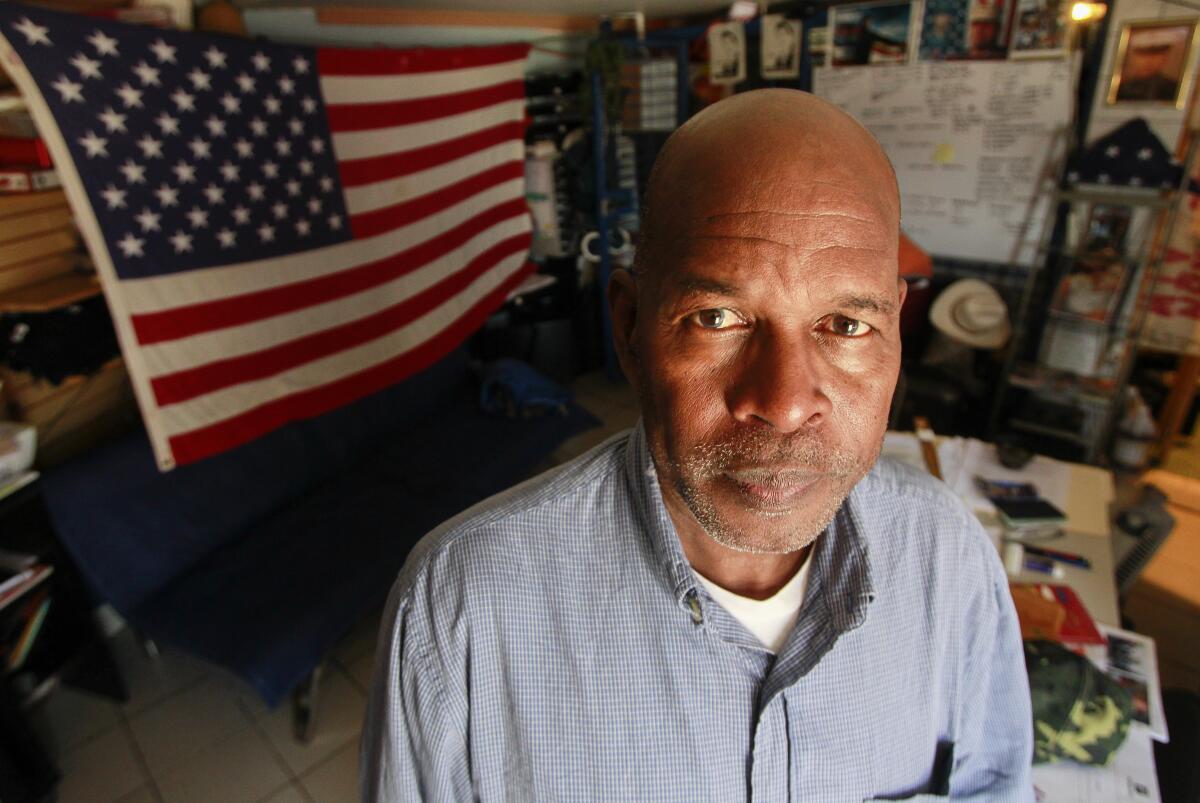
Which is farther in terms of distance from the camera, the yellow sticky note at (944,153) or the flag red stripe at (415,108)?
the yellow sticky note at (944,153)

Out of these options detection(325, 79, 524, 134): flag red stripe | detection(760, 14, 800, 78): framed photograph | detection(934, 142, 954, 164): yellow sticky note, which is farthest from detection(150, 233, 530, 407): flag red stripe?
detection(934, 142, 954, 164): yellow sticky note

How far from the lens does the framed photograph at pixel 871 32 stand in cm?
397

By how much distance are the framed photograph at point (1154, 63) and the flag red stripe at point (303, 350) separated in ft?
11.3

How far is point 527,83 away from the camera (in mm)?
4949

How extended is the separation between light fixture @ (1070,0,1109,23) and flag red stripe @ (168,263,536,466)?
3323mm

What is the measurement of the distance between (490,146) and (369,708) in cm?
346

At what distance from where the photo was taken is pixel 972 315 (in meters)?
3.83

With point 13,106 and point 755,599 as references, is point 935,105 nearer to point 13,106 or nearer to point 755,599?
point 755,599

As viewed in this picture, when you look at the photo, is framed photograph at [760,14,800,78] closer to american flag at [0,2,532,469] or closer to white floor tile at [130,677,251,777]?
american flag at [0,2,532,469]

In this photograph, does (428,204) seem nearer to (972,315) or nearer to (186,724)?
(186,724)

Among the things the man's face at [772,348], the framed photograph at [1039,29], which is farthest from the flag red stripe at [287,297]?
the framed photograph at [1039,29]

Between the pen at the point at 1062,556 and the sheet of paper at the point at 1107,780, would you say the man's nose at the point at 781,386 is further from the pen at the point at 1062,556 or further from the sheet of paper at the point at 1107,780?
Answer: the pen at the point at 1062,556

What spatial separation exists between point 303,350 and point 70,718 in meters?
1.64

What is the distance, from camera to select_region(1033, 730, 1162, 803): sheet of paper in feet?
4.63
